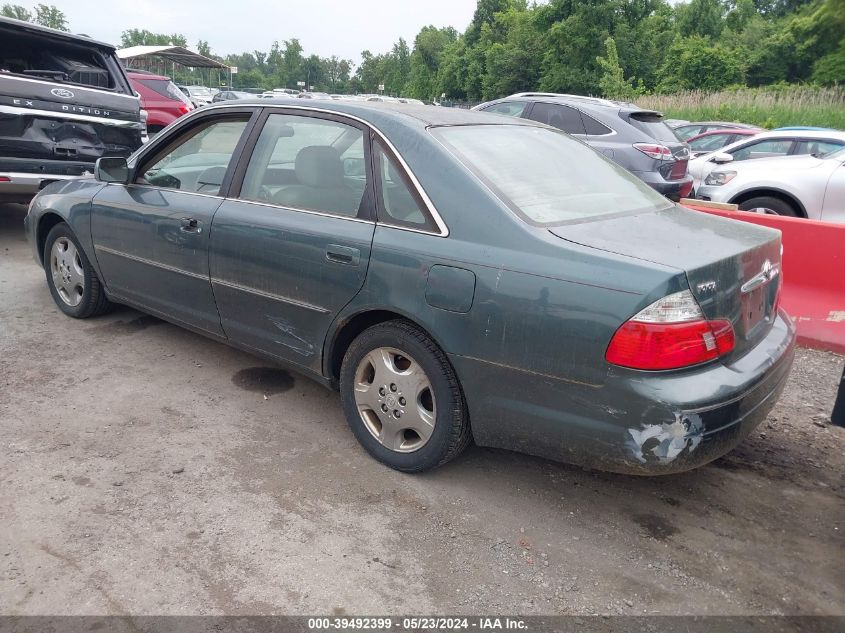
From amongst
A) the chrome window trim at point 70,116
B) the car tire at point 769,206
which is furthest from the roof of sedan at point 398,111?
the car tire at point 769,206

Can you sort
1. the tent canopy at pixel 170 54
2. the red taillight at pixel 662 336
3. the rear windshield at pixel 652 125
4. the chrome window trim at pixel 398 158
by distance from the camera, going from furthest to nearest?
1. the tent canopy at pixel 170 54
2. the rear windshield at pixel 652 125
3. the chrome window trim at pixel 398 158
4. the red taillight at pixel 662 336

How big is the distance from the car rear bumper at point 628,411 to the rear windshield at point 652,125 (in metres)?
6.92

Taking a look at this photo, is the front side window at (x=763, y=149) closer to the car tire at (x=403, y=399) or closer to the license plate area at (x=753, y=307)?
the license plate area at (x=753, y=307)

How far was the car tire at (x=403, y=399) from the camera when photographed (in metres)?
3.01

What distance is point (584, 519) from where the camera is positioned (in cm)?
303

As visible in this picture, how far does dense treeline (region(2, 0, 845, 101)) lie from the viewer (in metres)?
43.2

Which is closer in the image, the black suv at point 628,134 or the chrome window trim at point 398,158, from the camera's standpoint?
the chrome window trim at point 398,158

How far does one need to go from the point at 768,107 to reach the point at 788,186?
76.5 ft

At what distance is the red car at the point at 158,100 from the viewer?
13.7m

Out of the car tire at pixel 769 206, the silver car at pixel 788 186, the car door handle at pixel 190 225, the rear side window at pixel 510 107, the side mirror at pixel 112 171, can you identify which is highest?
the rear side window at pixel 510 107

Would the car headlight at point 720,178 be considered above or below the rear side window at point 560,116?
below

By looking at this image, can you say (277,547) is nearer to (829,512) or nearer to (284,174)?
(284,174)

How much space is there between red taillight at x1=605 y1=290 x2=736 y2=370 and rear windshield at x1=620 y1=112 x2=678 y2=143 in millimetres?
7242

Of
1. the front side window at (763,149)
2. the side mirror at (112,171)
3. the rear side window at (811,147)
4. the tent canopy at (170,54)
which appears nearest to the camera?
the side mirror at (112,171)
